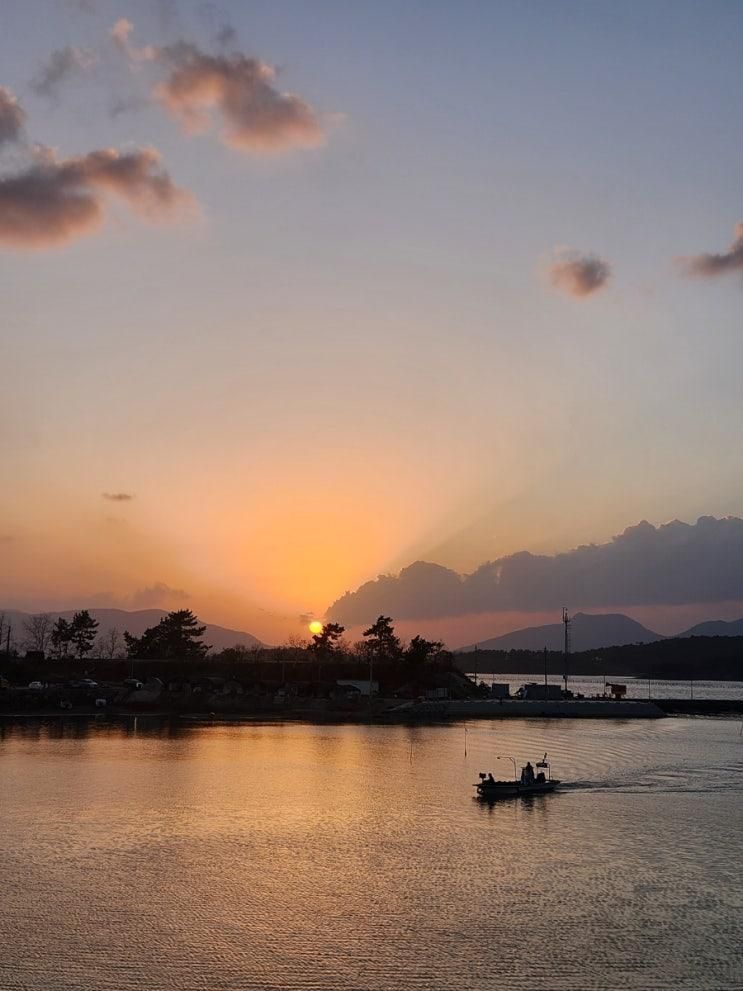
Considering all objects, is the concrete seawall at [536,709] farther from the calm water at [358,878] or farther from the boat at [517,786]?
the boat at [517,786]

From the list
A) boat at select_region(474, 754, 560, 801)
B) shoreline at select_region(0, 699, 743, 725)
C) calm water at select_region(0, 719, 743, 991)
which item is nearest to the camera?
calm water at select_region(0, 719, 743, 991)

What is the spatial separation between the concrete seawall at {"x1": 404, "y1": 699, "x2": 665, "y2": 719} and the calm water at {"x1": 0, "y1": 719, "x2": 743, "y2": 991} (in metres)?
73.1

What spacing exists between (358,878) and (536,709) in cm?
13194

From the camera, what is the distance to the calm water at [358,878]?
112ft

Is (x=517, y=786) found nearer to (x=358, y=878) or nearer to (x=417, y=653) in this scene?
(x=358, y=878)

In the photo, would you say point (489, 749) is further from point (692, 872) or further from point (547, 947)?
point (547, 947)

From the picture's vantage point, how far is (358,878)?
4703 centimetres

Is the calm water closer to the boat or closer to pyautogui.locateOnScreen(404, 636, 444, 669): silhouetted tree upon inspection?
the boat

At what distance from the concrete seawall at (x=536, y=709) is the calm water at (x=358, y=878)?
7312 centimetres

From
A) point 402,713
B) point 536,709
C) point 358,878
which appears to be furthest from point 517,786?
point 536,709

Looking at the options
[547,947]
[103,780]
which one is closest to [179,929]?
[547,947]

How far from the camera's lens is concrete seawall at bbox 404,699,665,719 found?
168m

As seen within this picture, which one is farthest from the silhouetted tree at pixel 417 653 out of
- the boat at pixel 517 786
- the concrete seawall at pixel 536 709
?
the boat at pixel 517 786

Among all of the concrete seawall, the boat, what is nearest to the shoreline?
the concrete seawall
